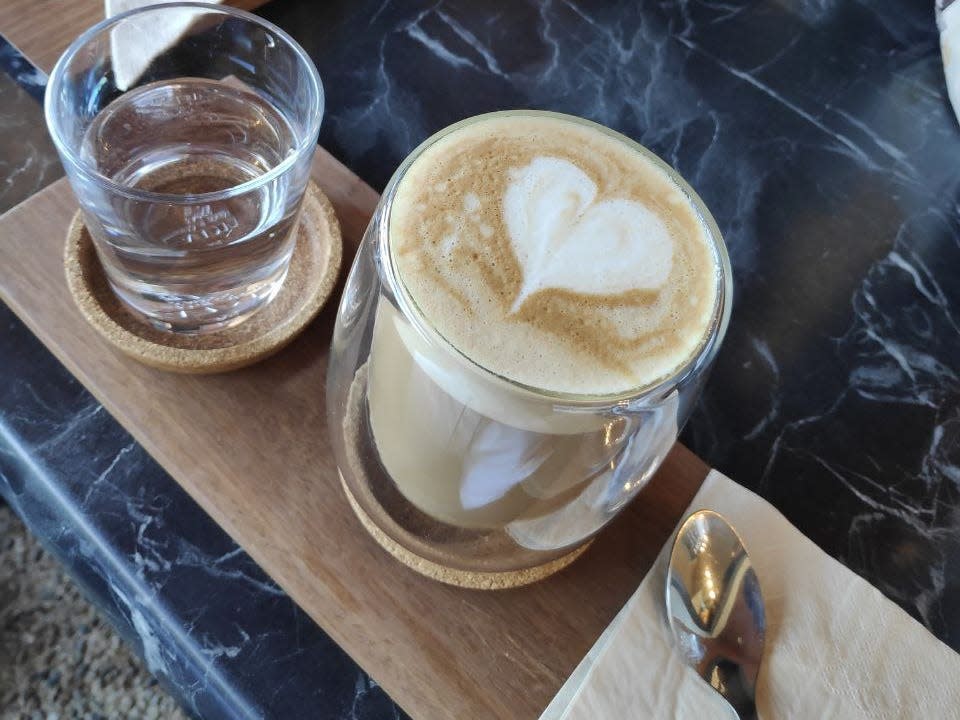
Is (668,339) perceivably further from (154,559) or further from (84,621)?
(84,621)

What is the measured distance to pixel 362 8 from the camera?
0.65 meters

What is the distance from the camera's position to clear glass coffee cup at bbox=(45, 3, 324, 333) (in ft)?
1.26

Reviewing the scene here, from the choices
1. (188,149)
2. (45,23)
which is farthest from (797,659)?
(45,23)

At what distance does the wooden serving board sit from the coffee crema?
137 mm

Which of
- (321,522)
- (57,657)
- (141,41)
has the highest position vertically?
(141,41)

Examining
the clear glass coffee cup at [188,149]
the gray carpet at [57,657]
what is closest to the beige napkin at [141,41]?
the clear glass coffee cup at [188,149]

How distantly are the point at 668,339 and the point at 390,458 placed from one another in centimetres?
14

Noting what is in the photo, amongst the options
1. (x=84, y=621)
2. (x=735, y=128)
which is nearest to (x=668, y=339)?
(x=735, y=128)

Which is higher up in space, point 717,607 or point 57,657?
point 717,607

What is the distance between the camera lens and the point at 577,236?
0.33 meters

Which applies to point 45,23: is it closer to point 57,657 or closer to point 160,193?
point 160,193

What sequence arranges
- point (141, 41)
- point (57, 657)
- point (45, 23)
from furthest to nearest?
1. point (57, 657)
2. point (45, 23)
3. point (141, 41)

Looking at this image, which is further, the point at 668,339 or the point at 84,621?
the point at 84,621

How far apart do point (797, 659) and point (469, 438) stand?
0.58ft
